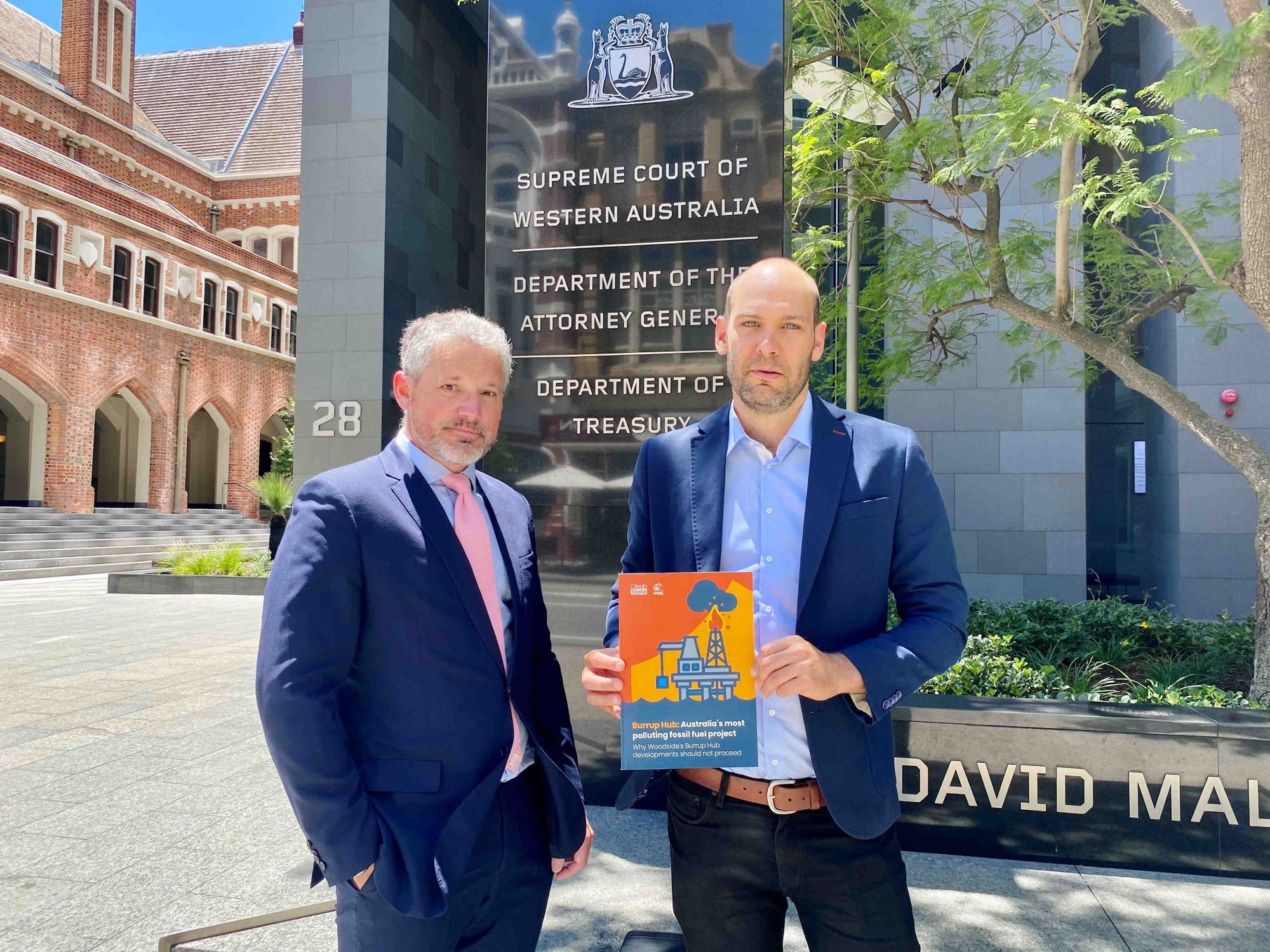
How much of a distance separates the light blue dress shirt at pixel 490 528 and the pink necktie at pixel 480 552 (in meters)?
0.01

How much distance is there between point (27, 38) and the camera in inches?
1543

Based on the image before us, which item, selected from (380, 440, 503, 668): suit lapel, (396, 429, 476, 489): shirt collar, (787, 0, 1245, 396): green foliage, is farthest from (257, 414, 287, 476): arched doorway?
(380, 440, 503, 668): suit lapel

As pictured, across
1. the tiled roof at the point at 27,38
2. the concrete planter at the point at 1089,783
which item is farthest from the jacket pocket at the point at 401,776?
the tiled roof at the point at 27,38

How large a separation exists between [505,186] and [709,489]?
12.4ft

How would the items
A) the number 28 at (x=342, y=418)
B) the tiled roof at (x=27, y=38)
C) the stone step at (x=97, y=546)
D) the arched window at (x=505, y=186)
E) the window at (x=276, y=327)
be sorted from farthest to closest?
the tiled roof at (x=27, y=38)
the window at (x=276, y=327)
the stone step at (x=97, y=546)
the number 28 at (x=342, y=418)
the arched window at (x=505, y=186)

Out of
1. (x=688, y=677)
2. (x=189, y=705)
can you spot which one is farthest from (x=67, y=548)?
(x=688, y=677)

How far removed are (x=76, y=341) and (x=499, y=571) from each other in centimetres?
3032

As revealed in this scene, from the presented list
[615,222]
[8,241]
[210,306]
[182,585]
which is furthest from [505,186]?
[210,306]

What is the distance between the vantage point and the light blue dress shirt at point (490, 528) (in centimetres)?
229

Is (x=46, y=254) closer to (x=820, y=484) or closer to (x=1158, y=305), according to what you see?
(x=1158, y=305)

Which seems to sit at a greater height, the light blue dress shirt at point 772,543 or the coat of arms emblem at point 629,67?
the coat of arms emblem at point 629,67

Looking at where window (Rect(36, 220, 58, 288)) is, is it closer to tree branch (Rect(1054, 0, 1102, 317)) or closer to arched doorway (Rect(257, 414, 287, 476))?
arched doorway (Rect(257, 414, 287, 476))

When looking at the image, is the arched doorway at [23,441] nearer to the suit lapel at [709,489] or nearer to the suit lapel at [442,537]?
the suit lapel at [442,537]

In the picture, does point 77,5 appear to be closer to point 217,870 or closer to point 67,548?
point 67,548
